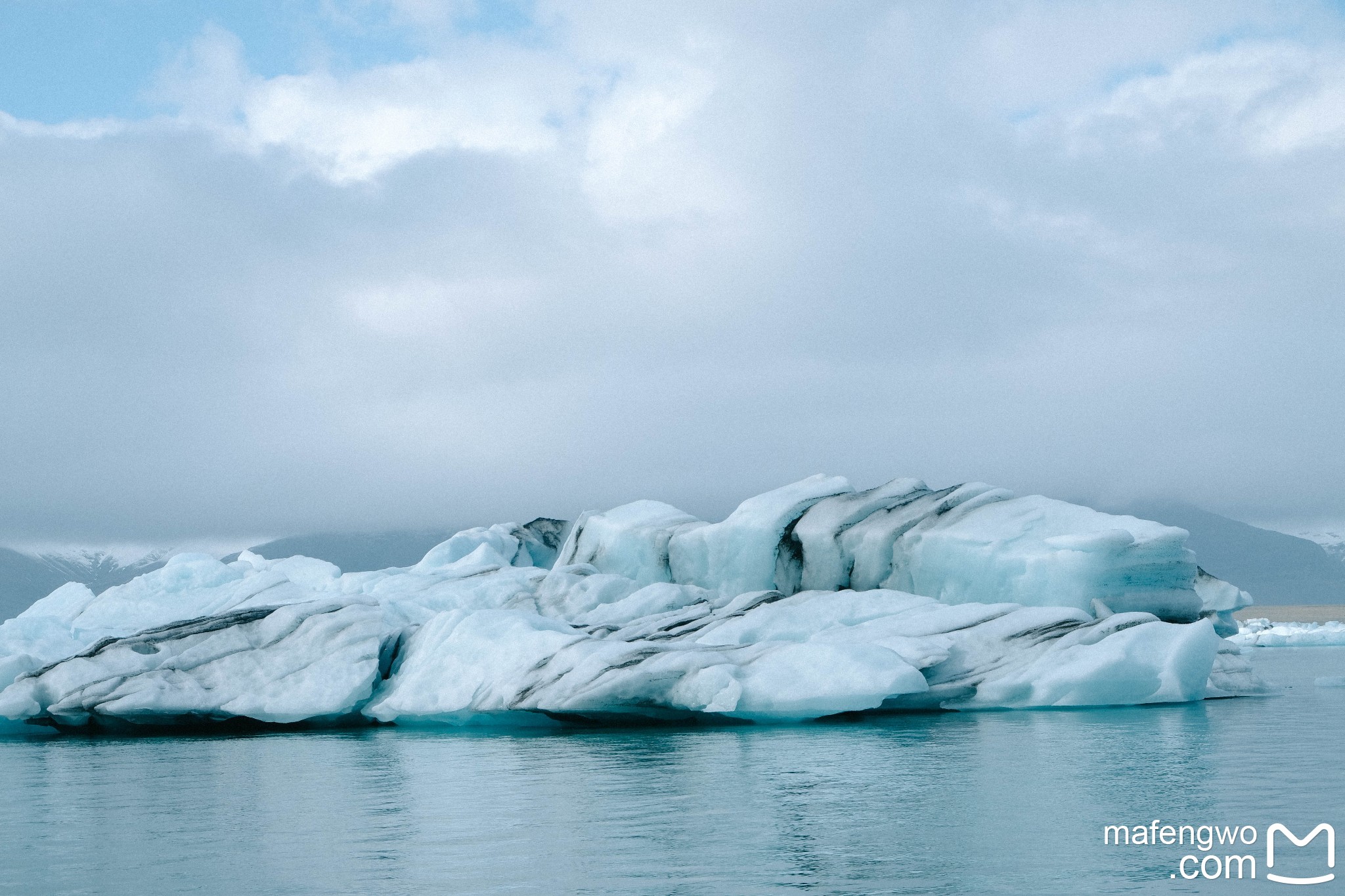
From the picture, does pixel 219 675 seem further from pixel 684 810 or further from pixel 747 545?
pixel 684 810

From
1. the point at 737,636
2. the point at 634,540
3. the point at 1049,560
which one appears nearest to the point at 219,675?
the point at 737,636

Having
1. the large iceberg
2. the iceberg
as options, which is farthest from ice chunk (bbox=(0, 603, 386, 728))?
the iceberg

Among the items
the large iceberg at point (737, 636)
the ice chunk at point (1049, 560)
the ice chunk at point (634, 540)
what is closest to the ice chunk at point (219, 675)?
the large iceberg at point (737, 636)

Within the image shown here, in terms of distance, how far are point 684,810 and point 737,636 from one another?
27.0ft

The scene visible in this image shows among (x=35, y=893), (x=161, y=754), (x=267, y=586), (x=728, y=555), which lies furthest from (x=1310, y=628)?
(x=35, y=893)

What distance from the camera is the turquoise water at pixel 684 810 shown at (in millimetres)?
6008

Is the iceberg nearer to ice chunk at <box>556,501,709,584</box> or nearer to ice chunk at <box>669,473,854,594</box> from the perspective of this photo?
ice chunk at <box>556,501,709,584</box>

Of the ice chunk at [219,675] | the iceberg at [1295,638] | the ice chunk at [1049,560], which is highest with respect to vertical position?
the ice chunk at [1049,560]

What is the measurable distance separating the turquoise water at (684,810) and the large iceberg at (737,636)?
0.99 m

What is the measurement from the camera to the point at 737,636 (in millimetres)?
16172

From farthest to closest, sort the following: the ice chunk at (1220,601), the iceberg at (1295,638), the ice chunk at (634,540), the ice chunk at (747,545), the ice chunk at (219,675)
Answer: the iceberg at (1295,638) < the ice chunk at (1220,601) < the ice chunk at (634,540) < the ice chunk at (747,545) < the ice chunk at (219,675)

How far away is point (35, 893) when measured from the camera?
6.02 meters

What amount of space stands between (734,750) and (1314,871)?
6.34 meters

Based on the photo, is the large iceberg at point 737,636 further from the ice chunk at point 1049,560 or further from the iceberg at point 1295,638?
the iceberg at point 1295,638
